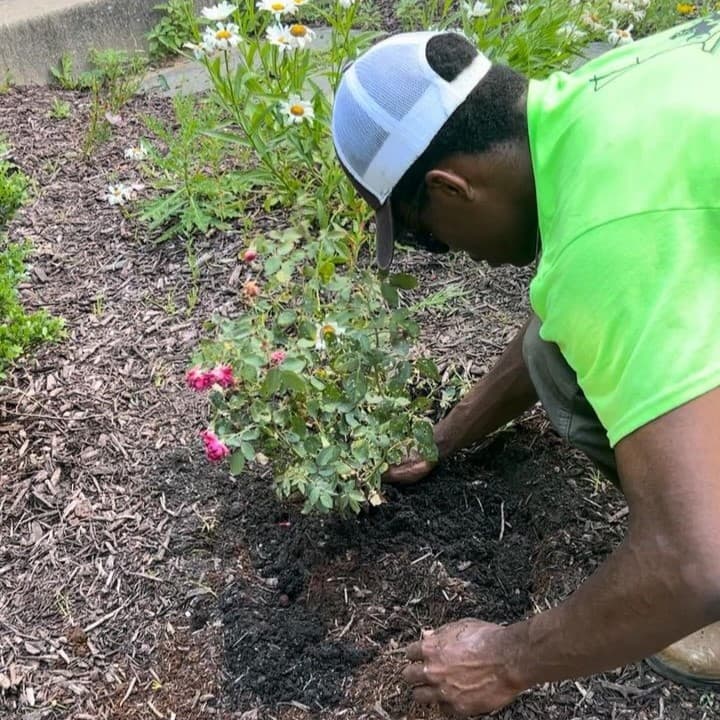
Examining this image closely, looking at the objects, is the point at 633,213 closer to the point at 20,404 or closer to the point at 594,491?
the point at 594,491

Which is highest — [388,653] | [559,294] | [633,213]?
[633,213]

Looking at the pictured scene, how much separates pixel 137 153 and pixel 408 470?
1847 mm

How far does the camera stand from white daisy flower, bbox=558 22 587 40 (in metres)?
3.42

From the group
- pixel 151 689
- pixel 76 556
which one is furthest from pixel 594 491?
pixel 76 556

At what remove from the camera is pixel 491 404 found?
→ 2.33 metres

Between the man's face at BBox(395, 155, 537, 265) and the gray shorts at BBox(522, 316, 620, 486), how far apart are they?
209 millimetres

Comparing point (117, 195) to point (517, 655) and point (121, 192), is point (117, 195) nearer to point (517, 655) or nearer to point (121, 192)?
point (121, 192)

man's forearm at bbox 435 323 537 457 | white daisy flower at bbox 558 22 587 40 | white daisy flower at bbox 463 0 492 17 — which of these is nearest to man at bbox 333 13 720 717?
man's forearm at bbox 435 323 537 457

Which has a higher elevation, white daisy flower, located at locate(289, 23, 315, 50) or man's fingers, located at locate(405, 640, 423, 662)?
white daisy flower, located at locate(289, 23, 315, 50)

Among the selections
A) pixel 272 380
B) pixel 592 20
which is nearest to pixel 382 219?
pixel 272 380

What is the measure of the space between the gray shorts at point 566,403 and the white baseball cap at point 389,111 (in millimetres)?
419

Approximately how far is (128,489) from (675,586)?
5.05ft

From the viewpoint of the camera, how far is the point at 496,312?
2.93 meters

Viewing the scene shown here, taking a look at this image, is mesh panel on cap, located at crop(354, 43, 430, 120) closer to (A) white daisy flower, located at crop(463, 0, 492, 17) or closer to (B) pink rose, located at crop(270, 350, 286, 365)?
(B) pink rose, located at crop(270, 350, 286, 365)
